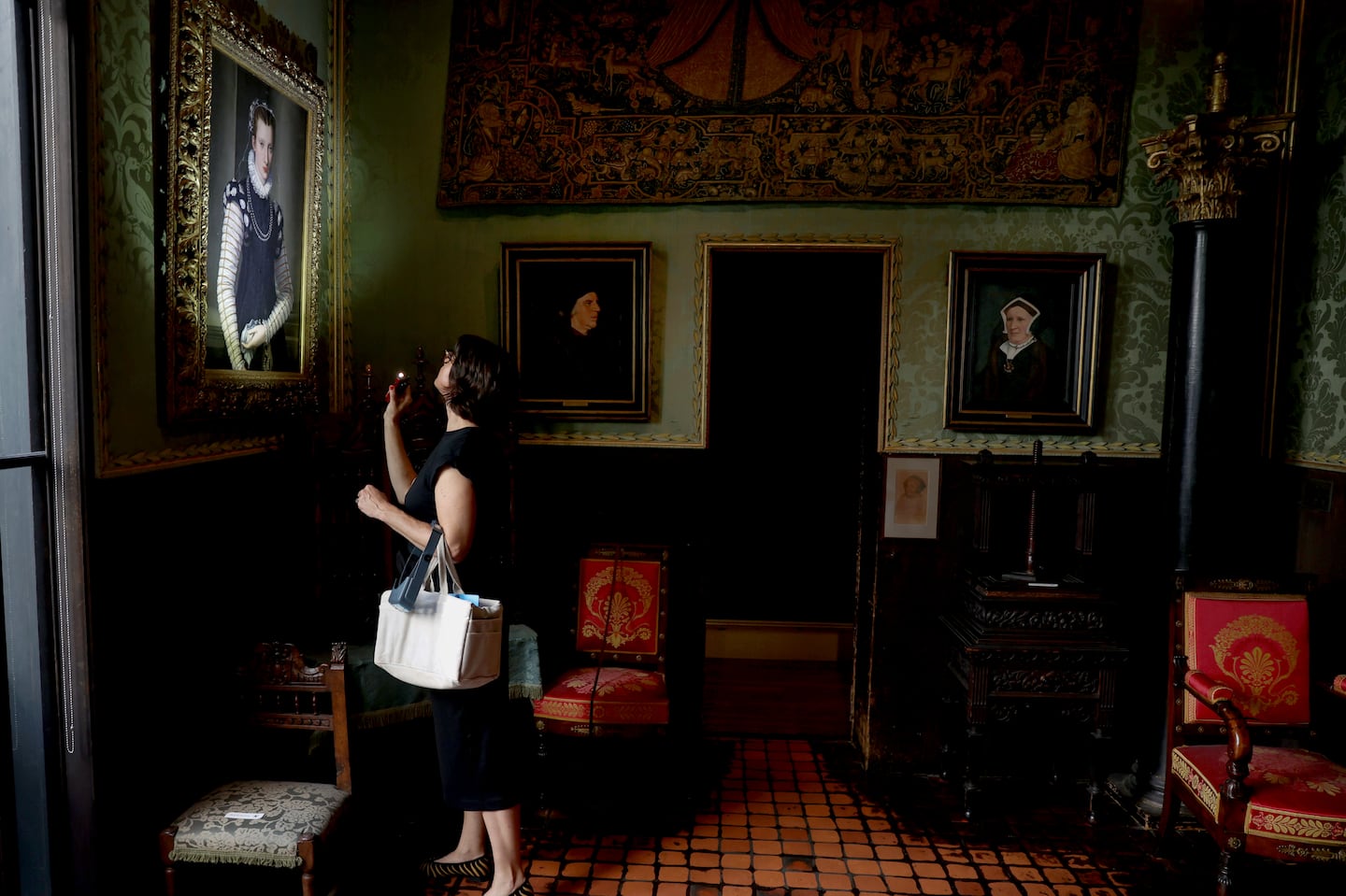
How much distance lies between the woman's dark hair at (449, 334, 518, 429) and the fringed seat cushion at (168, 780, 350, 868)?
134 centimetres

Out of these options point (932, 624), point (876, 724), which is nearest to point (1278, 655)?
point (932, 624)

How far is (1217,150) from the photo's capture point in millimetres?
3221

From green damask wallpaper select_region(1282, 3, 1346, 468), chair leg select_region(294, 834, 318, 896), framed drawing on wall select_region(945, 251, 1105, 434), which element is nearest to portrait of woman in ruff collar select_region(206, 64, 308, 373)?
chair leg select_region(294, 834, 318, 896)

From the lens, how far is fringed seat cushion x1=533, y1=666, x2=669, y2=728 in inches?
127

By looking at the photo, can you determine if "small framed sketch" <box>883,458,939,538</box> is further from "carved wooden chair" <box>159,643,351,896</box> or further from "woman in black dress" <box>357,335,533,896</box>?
"carved wooden chair" <box>159,643,351,896</box>

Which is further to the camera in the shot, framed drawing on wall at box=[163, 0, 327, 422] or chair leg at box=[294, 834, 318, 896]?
framed drawing on wall at box=[163, 0, 327, 422]

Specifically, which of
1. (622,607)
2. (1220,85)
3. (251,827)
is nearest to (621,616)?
(622,607)

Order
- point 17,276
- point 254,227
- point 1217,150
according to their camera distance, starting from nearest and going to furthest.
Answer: point 17,276 → point 254,227 → point 1217,150

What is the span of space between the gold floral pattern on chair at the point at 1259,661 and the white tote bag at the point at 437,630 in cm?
288

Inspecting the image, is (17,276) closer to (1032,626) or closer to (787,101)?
(787,101)

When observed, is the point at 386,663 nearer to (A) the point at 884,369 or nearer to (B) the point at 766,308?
(A) the point at 884,369

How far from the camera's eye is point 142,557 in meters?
2.41

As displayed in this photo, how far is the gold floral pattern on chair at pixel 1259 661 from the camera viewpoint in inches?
117

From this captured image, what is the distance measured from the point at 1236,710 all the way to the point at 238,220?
160 inches
